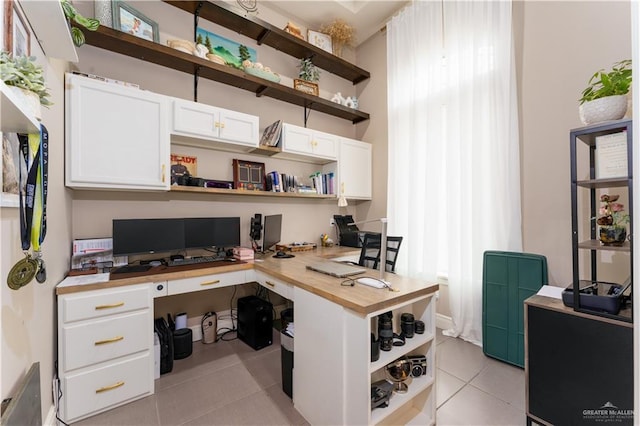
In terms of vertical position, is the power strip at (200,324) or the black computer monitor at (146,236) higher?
the black computer monitor at (146,236)

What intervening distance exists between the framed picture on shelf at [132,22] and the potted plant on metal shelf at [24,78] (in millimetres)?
1730

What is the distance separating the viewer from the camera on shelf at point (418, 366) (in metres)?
1.64

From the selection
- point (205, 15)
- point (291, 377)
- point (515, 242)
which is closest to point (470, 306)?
point (515, 242)

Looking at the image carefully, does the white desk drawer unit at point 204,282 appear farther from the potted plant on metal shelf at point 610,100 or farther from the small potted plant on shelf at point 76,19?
the potted plant on metal shelf at point 610,100

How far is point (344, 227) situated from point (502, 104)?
2.19 meters

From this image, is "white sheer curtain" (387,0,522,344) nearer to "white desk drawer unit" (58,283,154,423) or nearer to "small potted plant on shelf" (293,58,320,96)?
"small potted plant on shelf" (293,58,320,96)

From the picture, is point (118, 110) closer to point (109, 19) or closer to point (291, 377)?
point (109, 19)

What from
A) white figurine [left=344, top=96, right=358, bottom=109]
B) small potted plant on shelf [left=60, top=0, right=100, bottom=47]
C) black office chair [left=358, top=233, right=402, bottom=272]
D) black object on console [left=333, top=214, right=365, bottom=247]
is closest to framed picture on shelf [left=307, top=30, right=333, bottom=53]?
white figurine [left=344, top=96, right=358, bottom=109]

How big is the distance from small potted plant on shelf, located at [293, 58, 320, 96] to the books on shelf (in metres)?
0.73

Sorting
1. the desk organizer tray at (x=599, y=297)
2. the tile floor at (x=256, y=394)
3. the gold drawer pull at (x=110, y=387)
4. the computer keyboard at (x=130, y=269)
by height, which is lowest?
the tile floor at (x=256, y=394)

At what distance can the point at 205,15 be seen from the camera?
276cm

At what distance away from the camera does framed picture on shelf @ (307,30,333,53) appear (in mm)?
3455

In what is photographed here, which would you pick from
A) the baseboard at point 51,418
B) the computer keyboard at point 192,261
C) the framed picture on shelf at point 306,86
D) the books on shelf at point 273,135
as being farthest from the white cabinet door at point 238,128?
the baseboard at point 51,418

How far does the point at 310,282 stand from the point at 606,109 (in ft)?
6.29
